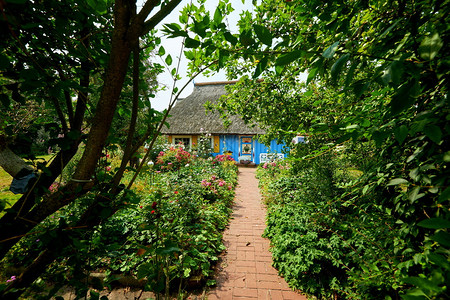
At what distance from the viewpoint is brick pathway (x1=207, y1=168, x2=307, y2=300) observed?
2.67m

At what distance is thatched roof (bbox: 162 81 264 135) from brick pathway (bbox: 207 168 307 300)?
956 cm

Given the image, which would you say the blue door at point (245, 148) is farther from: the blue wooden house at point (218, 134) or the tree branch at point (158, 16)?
the tree branch at point (158, 16)

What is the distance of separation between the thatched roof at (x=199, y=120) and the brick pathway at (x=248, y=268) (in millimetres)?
9559

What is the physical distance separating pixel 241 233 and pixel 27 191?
406cm

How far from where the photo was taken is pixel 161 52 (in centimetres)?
118

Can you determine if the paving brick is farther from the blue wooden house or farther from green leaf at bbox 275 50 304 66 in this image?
the blue wooden house

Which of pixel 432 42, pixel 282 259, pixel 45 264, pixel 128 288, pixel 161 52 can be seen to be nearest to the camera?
pixel 432 42

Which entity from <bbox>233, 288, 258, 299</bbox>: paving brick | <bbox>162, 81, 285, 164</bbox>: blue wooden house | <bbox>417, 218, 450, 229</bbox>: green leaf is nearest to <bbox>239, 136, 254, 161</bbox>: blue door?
<bbox>162, 81, 285, 164</bbox>: blue wooden house

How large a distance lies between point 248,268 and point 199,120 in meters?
14.3

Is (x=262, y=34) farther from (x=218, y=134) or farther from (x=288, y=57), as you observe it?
(x=218, y=134)

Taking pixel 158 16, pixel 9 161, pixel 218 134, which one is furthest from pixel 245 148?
pixel 158 16

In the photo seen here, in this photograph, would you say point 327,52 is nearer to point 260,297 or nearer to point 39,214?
point 39,214

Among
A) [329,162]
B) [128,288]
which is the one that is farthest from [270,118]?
[128,288]

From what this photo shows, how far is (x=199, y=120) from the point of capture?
16.5 m
